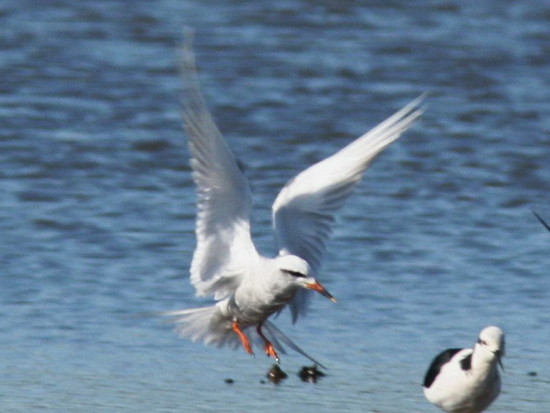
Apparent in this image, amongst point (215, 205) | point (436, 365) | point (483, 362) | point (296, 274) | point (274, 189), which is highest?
point (215, 205)

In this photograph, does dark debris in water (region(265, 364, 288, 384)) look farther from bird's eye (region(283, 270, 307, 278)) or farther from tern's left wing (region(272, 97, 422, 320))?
bird's eye (region(283, 270, 307, 278))

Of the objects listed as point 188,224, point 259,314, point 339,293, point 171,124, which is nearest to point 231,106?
point 171,124

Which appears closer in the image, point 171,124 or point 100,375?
point 100,375

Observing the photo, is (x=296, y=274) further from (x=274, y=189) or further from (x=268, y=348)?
(x=274, y=189)

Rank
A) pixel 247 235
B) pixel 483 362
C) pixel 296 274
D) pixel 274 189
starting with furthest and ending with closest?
pixel 274 189 < pixel 247 235 < pixel 296 274 < pixel 483 362

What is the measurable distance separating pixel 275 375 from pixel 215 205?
89 centimetres

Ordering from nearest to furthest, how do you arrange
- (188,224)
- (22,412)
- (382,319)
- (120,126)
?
1. (22,412)
2. (382,319)
3. (188,224)
4. (120,126)

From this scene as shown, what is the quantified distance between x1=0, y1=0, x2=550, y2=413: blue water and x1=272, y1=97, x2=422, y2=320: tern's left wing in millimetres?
572

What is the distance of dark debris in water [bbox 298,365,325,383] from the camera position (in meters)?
7.36

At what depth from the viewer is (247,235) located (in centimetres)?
729

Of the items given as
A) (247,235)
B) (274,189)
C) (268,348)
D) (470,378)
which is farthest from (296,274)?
(274,189)

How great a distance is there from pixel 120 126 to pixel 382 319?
4.63 metres

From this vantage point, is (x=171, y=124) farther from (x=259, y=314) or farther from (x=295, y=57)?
(x=259, y=314)

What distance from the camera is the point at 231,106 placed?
42.0 ft
